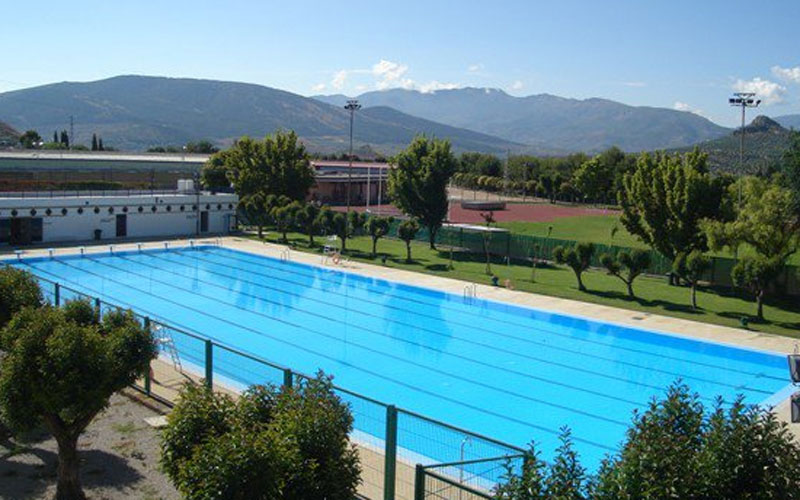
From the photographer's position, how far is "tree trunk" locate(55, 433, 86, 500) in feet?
38.4

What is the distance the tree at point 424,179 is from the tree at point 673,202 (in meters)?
12.2

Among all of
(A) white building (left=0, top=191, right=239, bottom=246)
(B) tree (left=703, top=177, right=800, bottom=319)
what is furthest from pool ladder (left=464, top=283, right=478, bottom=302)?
(A) white building (left=0, top=191, right=239, bottom=246)

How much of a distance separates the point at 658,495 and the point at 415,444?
7.98 metres

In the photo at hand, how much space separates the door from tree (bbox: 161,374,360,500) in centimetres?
4035

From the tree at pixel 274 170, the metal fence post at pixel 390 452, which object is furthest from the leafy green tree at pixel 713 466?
the tree at pixel 274 170

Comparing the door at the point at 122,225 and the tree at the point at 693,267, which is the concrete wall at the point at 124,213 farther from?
the tree at the point at 693,267

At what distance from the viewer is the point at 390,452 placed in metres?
11.8

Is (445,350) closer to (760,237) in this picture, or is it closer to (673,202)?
(760,237)

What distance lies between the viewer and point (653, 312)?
30.3 m

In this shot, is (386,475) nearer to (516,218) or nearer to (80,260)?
(80,260)

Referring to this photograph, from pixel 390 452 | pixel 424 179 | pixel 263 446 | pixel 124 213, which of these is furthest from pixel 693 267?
pixel 124 213

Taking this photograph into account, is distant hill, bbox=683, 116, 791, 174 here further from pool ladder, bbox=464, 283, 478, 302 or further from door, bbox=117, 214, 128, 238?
door, bbox=117, 214, 128, 238

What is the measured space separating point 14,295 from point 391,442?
8.67 m

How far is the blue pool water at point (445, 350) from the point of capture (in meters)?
19.7
